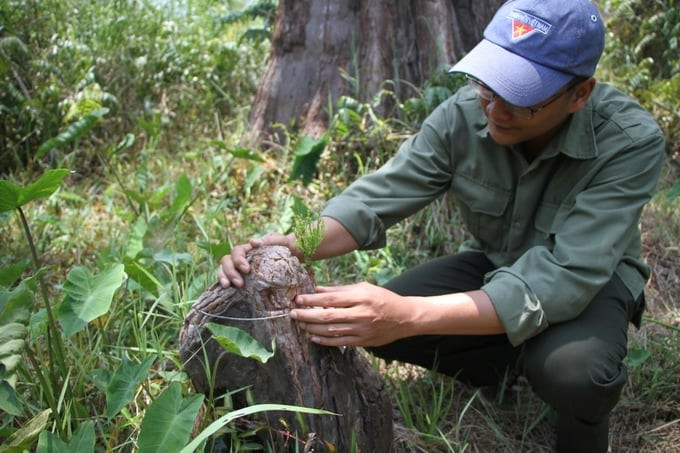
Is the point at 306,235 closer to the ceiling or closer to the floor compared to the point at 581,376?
closer to the ceiling

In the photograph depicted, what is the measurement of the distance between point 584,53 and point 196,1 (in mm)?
3667

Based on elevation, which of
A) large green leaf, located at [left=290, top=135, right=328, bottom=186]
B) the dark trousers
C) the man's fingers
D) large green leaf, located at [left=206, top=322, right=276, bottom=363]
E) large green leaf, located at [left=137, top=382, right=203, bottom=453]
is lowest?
the dark trousers

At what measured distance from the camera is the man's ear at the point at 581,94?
1.98 meters

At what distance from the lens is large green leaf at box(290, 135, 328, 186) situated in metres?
3.21

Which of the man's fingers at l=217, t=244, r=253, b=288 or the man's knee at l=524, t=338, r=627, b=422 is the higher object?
the man's fingers at l=217, t=244, r=253, b=288

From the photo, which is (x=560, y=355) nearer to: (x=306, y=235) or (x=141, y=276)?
(x=306, y=235)

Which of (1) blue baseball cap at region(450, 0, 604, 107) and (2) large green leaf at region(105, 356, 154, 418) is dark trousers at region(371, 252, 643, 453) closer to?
(1) blue baseball cap at region(450, 0, 604, 107)

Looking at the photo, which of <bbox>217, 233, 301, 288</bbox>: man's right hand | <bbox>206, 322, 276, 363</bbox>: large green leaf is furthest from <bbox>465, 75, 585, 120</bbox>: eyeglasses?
<bbox>206, 322, 276, 363</bbox>: large green leaf

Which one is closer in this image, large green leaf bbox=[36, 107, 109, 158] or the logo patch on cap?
the logo patch on cap

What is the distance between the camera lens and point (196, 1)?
504 cm

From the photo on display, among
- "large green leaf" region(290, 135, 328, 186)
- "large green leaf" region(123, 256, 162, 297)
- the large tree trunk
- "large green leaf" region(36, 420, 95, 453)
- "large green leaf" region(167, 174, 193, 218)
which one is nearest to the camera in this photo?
"large green leaf" region(36, 420, 95, 453)

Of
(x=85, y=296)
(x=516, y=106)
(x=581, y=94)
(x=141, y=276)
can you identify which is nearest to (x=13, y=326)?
(x=85, y=296)

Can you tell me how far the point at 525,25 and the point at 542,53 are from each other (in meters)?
0.09

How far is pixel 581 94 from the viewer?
6.63 feet
